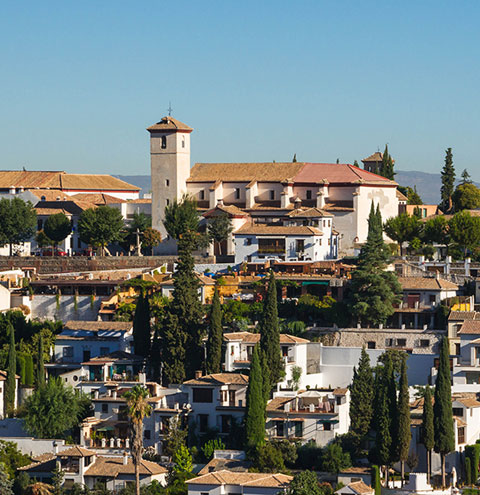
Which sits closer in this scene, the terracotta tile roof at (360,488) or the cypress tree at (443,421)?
the terracotta tile roof at (360,488)

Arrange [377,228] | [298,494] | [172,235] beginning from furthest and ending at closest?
[172,235] < [377,228] < [298,494]

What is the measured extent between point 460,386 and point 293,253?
18.3 meters

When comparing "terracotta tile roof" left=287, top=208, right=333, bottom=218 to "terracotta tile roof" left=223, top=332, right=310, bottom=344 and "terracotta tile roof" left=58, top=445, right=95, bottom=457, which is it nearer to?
"terracotta tile roof" left=223, top=332, right=310, bottom=344

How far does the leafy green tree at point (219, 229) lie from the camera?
81188 mm

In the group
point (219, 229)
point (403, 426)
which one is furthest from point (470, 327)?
point (219, 229)

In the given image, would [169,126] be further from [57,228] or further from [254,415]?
[254,415]

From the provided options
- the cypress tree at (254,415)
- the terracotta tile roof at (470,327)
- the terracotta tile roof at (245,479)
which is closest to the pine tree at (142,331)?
the cypress tree at (254,415)

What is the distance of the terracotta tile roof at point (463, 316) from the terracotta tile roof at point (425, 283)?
94.5 inches

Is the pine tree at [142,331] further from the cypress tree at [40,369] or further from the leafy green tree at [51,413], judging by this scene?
the leafy green tree at [51,413]

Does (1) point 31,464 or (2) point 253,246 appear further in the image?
(2) point 253,246

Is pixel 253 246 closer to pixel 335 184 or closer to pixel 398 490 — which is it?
pixel 335 184

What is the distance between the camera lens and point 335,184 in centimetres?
8425

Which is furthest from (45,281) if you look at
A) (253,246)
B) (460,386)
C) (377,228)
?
(460,386)

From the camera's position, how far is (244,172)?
290ft
